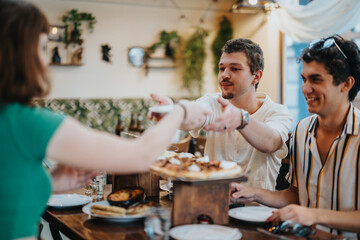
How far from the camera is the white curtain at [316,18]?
4621 mm

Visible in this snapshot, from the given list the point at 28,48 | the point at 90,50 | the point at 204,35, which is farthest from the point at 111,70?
the point at 28,48

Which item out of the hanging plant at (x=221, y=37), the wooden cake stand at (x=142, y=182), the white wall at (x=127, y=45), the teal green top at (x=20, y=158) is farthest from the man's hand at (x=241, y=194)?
the hanging plant at (x=221, y=37)

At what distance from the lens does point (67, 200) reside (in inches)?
85.7

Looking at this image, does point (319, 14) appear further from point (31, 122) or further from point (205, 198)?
point (31, 122)

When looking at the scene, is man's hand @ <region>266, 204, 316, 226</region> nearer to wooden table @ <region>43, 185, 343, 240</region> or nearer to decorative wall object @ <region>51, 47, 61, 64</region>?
wooden table @ <region>43, 185, 343, 240</region>

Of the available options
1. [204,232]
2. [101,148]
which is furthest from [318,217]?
[101,148]

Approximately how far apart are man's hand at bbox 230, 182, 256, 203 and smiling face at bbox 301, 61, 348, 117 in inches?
19.1

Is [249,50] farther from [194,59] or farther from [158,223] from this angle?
[194,59]

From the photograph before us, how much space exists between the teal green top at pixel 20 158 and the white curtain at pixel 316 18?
414 centimetres

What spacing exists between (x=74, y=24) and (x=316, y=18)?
3383 mm

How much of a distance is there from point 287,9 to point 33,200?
490 centimetres

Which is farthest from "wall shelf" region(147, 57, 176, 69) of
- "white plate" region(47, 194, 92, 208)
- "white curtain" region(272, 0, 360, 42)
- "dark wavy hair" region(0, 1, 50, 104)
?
"dark wavy hair" region(0, 1, 50, 104)

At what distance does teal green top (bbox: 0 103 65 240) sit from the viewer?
1179 mm

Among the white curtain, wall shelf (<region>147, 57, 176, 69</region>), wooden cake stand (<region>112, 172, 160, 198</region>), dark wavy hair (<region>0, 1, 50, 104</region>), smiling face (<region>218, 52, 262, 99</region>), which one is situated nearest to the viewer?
dark wavy hair (<region>0, 1, 50, 104</region>)
